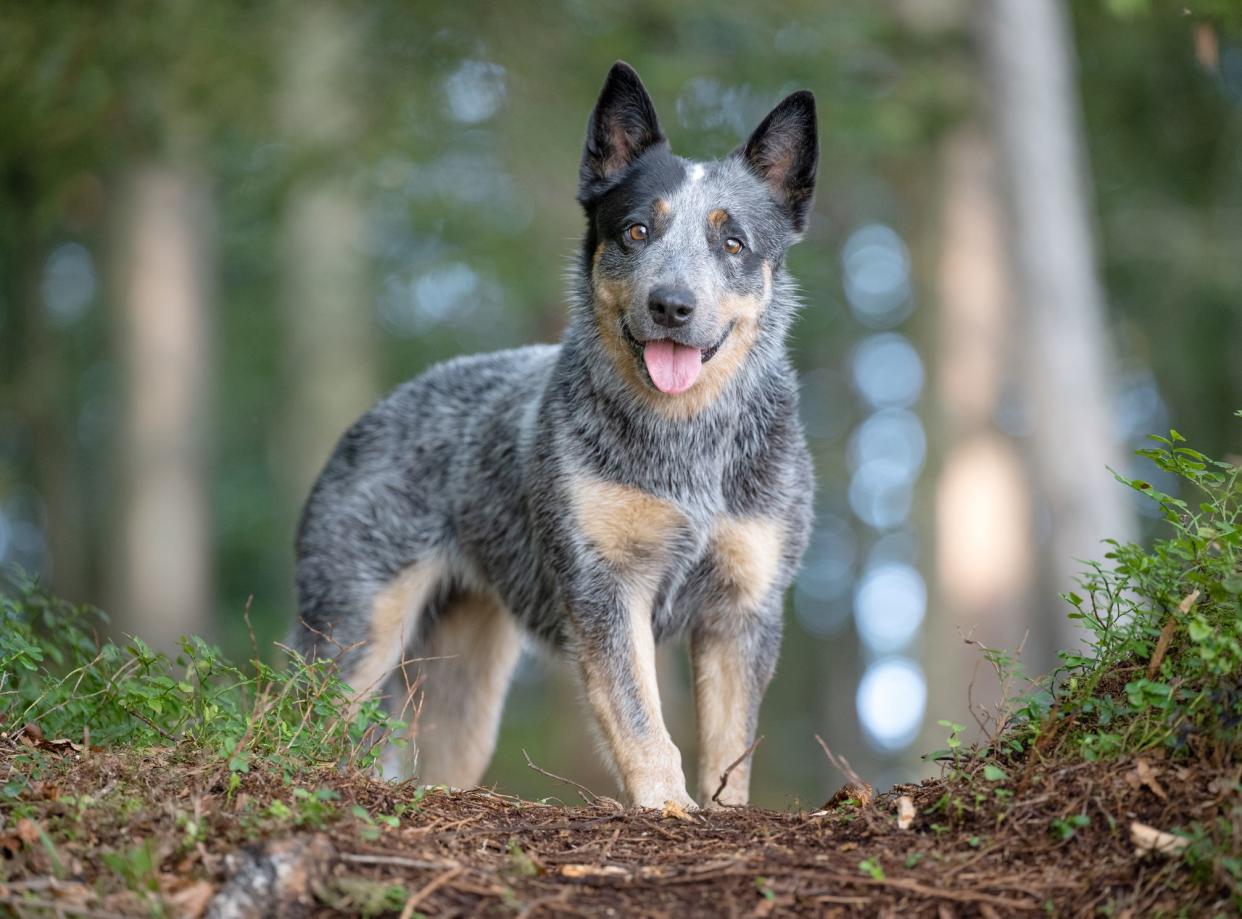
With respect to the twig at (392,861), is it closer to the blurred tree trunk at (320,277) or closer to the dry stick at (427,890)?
the dry stick at (427,890)

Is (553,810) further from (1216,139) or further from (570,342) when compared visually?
(1216,139)

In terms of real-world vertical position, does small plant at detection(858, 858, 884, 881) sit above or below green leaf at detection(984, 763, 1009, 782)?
below

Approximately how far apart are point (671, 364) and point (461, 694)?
2497mm

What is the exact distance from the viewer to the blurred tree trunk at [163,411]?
12.0 metres

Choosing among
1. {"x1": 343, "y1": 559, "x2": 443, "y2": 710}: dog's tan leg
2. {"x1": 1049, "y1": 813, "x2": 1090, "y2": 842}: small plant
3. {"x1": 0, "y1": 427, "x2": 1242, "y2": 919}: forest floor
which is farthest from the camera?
{"x1": 343, "y1": 559, "x2": 443, "y2": 710}: dog's tan leg

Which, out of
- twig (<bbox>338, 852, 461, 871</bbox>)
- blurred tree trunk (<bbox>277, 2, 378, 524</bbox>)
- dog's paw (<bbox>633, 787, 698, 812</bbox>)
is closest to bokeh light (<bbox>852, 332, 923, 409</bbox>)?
blurred tree trunk (<bbox>277, 2, 378, 524</bbox>)

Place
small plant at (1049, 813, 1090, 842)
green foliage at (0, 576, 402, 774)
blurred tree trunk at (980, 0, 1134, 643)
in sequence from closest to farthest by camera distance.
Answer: small plant at (1049, 813, 1090, 842) → green foliage at (0, 576, 402, 774) → blurred tree trunk at (980, 0, 1134, 643)

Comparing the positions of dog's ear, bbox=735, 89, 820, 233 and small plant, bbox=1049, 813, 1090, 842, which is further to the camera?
dog's ear, bbox=735, 89, 820, 233

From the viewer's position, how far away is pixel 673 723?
1323cm

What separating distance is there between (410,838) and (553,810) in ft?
2.81

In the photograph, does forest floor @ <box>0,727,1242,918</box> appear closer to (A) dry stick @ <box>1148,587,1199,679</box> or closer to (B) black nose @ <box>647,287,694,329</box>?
(A) dry stick @ <box>1148,587,1199,679</box>

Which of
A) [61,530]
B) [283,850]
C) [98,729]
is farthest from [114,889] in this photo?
[61,530]

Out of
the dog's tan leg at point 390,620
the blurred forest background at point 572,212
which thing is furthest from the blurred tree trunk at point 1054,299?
the dog's tan leg at point 390,620

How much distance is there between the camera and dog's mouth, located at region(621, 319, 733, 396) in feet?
17.3
